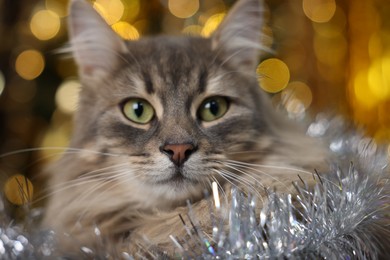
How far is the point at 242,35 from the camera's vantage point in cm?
106

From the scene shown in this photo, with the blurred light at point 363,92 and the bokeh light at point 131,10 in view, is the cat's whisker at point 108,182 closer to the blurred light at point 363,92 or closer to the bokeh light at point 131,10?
the bokeh light at point 131,10

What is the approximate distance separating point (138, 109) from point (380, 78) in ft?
3.96

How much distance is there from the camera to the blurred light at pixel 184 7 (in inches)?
65.7

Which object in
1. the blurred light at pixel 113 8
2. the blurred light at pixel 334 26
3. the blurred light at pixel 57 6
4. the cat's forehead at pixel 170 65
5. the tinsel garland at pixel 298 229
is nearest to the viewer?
the tinsel garland at pixel 298 229

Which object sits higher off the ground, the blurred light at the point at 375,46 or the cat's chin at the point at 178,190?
the blurred light at the point at 375,46

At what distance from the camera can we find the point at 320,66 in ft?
6.13

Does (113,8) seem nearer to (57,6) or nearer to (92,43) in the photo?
(57,6)

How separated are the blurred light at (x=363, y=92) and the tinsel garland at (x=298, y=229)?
1163mm

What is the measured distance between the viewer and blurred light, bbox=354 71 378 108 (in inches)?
72.3

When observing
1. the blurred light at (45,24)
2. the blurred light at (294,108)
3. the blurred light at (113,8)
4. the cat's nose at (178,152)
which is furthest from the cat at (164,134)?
the blurred light at (45,24)

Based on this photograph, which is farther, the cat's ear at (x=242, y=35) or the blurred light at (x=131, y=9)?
the blurred light at (x=131, y=9)

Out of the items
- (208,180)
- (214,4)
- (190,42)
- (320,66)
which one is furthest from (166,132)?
(320,66)

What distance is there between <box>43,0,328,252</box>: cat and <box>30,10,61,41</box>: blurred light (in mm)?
742

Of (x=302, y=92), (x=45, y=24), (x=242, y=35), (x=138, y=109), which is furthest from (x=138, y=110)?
(x=302, y=92)
